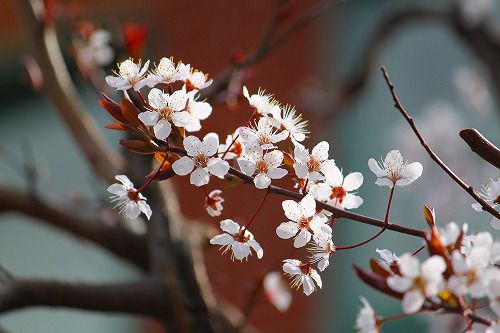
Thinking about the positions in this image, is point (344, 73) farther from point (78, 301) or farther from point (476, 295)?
point (476, 295)

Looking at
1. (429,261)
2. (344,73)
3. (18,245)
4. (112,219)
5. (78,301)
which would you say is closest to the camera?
(429,261)

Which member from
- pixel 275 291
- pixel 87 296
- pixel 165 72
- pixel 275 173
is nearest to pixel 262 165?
pixel 275 173

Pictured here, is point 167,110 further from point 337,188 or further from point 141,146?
point 337,188

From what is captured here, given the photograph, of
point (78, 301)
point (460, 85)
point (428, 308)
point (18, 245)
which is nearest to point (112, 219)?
point (78, 301)

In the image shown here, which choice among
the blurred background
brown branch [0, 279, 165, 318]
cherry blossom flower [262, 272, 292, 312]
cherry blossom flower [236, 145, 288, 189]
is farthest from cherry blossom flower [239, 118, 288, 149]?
the blurred background

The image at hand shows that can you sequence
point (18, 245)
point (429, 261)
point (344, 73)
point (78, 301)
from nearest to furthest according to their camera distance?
point (429, 261) → point (78, 301) → point (344, 73) → point (18, 245)

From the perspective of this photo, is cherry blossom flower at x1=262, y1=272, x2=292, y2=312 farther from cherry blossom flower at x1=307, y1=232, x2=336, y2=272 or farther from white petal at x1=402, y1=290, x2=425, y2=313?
white petal at x1=402, y1=290, x2=425, y2=313

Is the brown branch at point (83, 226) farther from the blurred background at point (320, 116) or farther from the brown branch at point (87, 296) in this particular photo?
the blurred background at point (320, 116)
